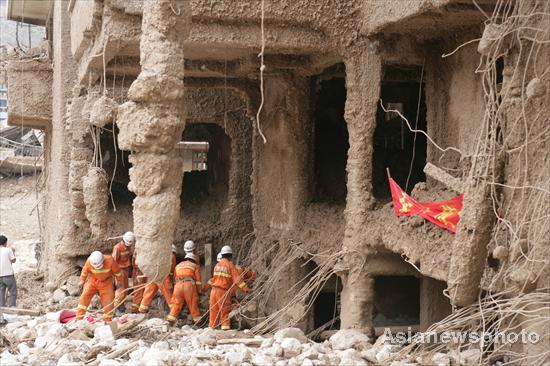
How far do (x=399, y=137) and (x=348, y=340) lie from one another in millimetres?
6065

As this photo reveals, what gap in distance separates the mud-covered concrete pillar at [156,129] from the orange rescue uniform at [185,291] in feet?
16.4

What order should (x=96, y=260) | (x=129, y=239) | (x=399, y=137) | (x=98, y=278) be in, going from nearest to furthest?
(x=96, y=260) < (x=98, y=278) < (x=129, y=239) < (x=399, y=137)

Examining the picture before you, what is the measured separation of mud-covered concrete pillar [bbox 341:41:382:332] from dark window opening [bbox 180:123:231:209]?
234 inches

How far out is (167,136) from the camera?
25.0 ft

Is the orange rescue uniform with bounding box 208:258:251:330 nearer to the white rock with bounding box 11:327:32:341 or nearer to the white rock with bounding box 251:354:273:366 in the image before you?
the white rock with bounding box 11:327:32:341

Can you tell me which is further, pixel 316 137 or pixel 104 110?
pixel 316 137

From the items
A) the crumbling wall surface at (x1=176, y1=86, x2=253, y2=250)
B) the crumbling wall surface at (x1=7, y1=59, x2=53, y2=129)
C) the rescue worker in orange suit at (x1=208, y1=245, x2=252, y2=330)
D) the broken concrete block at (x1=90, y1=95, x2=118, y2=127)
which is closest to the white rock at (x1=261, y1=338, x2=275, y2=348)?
the rescue worker in orange suit at (x1=208, y1=245, x2=252, y2=330)

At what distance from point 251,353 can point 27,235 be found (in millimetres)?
22187

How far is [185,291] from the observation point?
12.5 meters

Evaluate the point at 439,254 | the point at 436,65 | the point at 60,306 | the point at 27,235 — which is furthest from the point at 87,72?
the point at 27,235

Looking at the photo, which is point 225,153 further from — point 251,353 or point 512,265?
point 512,265

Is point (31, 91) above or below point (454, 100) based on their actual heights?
above

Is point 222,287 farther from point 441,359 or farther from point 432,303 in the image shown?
point 441,359

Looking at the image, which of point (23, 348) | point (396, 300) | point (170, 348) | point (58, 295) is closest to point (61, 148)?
point (58, 295)
